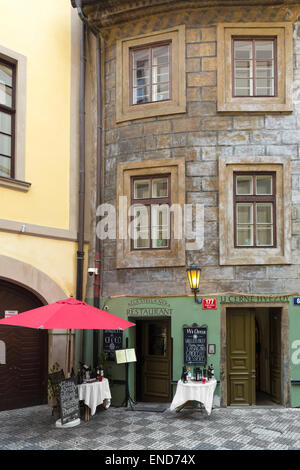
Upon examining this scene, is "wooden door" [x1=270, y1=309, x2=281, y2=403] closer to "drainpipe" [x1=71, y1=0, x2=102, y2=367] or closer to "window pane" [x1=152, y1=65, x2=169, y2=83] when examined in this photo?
"drainpipe" [x1=71, y1=0, x2=102, y2=367]

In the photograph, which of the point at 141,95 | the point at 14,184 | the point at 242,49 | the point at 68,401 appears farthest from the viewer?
the point at 141,95

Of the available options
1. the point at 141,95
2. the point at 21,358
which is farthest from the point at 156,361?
the point at 141,95

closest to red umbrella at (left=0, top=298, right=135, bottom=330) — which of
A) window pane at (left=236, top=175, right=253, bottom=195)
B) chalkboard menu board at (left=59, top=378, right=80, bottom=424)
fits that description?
chalkboard menu board at (left=59, top=378, right=80, bottom=424)

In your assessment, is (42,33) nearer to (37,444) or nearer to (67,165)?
(67,165)

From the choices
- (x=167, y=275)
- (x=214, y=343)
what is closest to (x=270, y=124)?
(x=167, y=275)

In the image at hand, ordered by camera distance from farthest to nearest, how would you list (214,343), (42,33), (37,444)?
1. (42,33)
2. (214,343)
3. (37,444)

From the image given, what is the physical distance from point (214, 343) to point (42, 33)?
777 centimetres

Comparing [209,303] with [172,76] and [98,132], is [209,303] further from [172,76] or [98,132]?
[172,76]

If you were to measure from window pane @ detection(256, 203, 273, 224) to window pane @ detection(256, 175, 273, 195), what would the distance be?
268 mm

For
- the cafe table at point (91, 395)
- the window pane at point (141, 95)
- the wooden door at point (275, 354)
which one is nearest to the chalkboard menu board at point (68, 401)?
the cafe table at point (91, 395)

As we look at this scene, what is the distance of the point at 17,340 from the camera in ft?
34.0

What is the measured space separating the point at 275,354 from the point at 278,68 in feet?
20.6

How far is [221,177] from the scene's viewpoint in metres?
10.5

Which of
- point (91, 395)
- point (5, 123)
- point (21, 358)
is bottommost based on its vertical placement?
point (91, 395)
